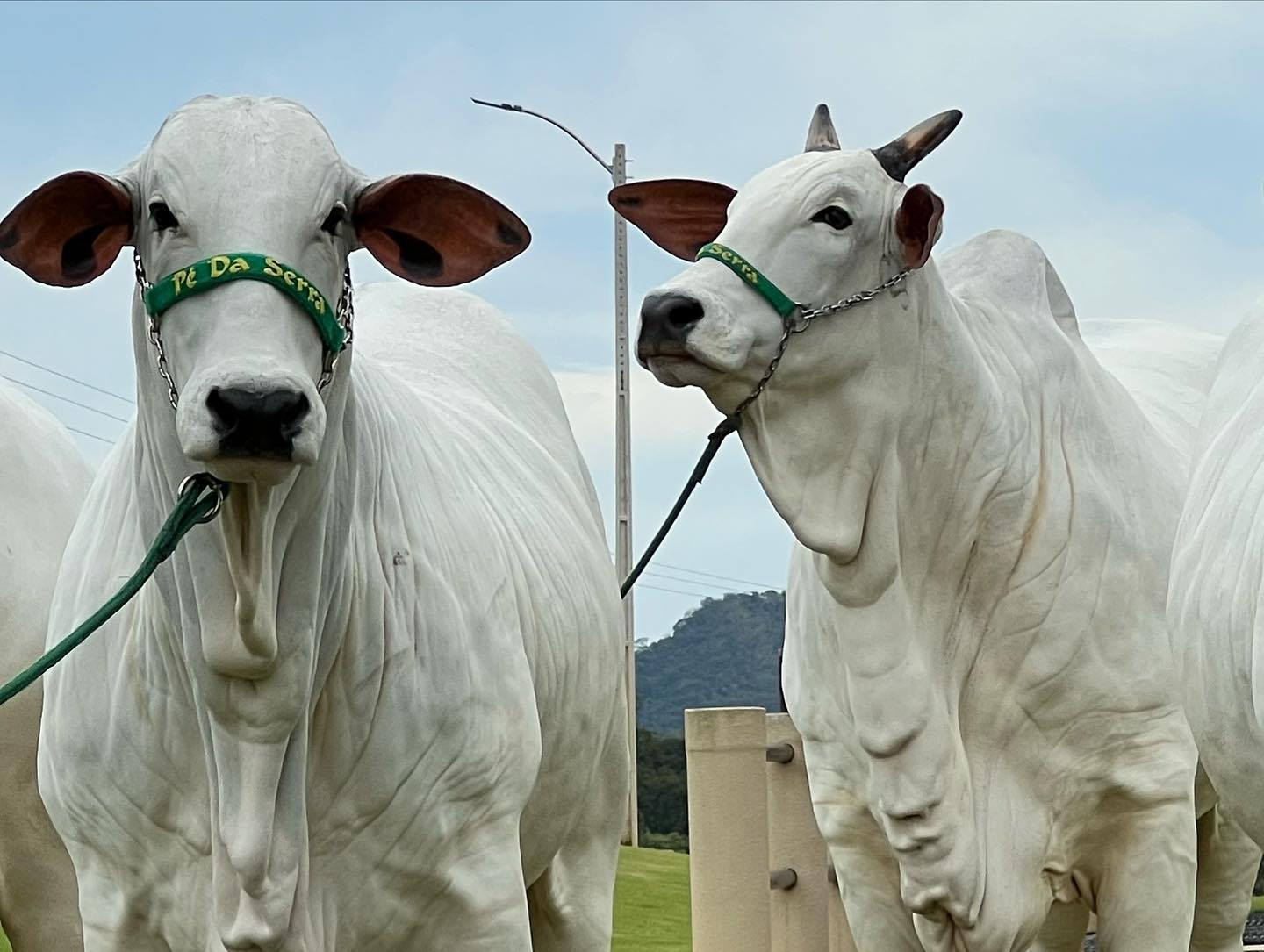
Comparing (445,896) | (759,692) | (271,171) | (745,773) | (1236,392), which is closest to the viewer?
(271,171)

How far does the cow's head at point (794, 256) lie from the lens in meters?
5.66

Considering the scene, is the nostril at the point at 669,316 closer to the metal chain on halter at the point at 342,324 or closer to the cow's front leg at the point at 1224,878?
the metal chain on halter at the point at 342,324

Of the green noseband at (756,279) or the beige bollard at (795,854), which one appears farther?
the beige bollard at (795,854)

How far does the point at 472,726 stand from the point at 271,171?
1.26 metres

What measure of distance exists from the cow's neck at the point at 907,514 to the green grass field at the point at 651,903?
6.76 metres

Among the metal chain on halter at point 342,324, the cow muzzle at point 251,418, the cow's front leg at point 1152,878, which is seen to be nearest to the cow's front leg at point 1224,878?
the cow's front leg at point 1152,878

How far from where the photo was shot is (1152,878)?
20.5ft

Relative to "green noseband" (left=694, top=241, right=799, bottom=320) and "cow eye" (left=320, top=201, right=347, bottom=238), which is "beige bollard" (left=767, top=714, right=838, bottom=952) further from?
"cow eye" (left=320, top=201, right=347, bottom=238)

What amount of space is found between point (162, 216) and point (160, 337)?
9.2 inches

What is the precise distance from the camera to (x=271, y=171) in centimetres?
457

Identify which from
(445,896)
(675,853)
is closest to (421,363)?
(445,896)

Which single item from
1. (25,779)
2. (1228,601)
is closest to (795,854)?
(25,779)

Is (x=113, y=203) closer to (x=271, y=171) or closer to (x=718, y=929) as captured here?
(x=271, y=171)

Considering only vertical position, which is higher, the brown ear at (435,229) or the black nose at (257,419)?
the brown ear at (435,229)
